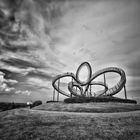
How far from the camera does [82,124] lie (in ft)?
23.2

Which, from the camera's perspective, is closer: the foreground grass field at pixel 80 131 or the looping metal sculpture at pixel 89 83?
the foreground grass field at pixel 80 131

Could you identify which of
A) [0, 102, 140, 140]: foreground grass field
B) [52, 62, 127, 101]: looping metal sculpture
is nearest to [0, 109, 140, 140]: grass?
[0, 102, 140, 140]: foreground grass field

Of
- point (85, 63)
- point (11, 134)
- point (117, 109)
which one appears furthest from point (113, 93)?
point (11, 134)

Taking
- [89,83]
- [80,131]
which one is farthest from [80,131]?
[89,83]

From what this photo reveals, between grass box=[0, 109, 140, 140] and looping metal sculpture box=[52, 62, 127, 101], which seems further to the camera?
looping metal sculpture box=[52, 62, 127, 101]

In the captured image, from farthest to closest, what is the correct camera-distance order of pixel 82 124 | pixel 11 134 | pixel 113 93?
pixel 113 93, pixel 82 124, pixel 11 134

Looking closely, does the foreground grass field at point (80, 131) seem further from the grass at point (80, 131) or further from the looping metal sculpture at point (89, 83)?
the looping metal sculpture at point (89, 83)

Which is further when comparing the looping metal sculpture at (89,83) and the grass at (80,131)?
the looping metal sculpture at (89,83)

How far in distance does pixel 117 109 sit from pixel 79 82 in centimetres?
2338

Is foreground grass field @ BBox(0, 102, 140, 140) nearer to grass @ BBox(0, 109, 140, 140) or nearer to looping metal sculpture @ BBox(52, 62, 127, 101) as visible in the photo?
grass @ BBox(0, 109, 140, 140)

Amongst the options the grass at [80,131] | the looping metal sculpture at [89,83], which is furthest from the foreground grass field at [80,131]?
the looping metal sculpture at [89,83]

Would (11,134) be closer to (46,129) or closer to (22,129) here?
(22,129)

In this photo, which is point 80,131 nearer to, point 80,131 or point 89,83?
point 80,131

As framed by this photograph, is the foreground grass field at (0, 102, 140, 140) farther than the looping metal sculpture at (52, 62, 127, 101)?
No
